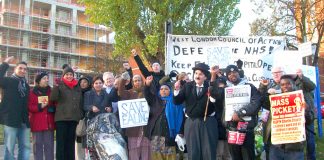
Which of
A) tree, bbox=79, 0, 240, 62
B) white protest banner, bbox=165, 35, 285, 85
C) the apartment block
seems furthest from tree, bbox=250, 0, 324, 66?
the apartment block

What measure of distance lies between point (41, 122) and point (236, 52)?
5.25 meters

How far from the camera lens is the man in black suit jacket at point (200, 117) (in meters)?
6.03

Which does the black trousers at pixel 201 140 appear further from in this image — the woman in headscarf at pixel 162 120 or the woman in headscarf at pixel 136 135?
the woman in headscarf at pixel 136 135

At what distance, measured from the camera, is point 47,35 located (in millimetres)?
67438

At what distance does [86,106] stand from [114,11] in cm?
1234

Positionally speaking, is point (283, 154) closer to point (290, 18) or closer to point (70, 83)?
point (70, 83)

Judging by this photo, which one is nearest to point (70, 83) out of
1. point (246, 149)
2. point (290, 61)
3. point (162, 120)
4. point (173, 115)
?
point (162, 120)

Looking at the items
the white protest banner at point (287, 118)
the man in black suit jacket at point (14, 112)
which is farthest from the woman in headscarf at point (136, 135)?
the white protest banner at point (287, 118)

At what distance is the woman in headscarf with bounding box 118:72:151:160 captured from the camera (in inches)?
277

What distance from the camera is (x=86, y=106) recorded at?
7.36 meters

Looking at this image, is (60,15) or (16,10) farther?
(60,15)

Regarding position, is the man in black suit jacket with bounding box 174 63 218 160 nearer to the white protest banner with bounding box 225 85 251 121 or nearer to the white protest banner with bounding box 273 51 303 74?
the white protest banner with bounding box 225 85 251 121

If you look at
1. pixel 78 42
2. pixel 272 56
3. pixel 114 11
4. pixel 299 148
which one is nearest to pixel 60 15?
pixel 78 42

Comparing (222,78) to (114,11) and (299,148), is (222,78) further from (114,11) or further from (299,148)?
(114,11)
